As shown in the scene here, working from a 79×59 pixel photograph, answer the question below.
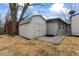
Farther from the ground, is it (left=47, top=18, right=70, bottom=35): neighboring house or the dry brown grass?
(left=47, top=18, right=70, bottom=35): neighboring house

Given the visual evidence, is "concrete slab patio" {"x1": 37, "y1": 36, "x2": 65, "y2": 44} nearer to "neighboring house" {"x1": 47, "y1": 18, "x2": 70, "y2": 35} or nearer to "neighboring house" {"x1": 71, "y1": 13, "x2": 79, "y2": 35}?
"neighboring house" {"x1": 47, "y1": 18, "x2": 70, "y2": 35}

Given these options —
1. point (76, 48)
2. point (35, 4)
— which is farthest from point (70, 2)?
point (76, 48)

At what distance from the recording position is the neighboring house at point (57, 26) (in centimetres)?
199

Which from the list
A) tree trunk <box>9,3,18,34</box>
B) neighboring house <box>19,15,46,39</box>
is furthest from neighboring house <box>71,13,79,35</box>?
tree trunk <box>9,3,18,34</box>

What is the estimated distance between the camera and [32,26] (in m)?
2.02

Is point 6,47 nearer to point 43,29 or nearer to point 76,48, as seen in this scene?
point 43,29

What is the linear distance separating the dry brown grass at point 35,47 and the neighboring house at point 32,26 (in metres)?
0.07

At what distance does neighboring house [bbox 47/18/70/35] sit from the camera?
1992 mm

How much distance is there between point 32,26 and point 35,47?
245mm

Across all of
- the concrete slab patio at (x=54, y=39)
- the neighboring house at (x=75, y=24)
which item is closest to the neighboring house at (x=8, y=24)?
the concrete slab patio at (x=54, y=39)

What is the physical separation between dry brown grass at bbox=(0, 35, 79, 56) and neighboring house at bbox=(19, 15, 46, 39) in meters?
0.07

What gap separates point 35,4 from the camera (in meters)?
2.02

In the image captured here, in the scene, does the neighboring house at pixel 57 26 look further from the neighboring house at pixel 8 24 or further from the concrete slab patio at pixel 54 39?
the neighboring house at pixel 8 24

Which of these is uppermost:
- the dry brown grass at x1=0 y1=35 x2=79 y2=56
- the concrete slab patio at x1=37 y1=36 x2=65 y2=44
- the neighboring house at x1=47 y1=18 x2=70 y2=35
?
the neighboring house at x1=47 y1=18 x2=70 y2=35
